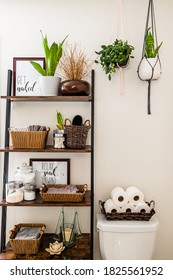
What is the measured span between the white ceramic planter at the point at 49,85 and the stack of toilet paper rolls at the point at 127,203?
2.73 feet

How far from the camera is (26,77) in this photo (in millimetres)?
1907

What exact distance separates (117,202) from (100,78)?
908 millimetres

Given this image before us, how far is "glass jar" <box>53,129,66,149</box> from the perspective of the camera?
1.76 m

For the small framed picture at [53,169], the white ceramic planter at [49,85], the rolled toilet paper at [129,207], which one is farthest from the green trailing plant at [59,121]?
the rolled toilet paper at [129,207]

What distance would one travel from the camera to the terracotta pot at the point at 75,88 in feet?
5.63

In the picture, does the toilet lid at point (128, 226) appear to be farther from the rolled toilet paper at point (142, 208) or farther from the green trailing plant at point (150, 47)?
the green trailing plant at point (150, 47)

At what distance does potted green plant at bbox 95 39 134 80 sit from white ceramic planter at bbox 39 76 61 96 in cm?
35

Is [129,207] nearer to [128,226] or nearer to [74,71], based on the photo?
[128,226]

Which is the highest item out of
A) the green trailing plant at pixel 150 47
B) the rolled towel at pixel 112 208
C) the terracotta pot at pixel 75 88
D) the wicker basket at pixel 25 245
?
the green trailing plant at pixel 150 47

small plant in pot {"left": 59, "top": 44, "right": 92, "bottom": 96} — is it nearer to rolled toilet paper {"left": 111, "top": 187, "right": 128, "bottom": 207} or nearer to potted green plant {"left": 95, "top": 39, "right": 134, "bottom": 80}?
potted green plant {"left": 95, "top": 39, "right": 134, "bottom": 80}

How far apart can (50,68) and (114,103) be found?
53 centimetres

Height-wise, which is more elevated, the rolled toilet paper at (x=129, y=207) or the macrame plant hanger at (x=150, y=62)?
the macrame plant hanger at (x=150, y=62)

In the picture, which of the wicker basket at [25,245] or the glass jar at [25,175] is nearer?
the wicker basket at [25,245]

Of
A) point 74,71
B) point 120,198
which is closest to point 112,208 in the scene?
point 120,198
